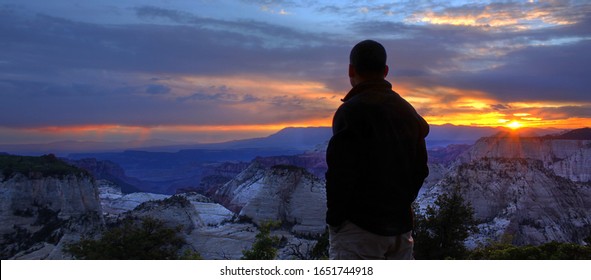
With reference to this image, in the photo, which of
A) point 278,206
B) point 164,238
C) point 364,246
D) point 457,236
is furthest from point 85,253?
point 278,206

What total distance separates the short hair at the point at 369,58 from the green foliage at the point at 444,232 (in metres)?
14.9

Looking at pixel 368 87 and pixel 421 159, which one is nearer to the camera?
pixel 368 87

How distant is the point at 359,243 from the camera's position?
13.6ft

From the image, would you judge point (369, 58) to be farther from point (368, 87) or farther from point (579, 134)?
point (579, 134)

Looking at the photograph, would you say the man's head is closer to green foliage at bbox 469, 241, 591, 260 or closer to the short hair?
the short hair

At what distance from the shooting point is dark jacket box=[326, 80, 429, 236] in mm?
3869

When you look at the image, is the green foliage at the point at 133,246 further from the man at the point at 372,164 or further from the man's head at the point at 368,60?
the man's head at the point at 368,60

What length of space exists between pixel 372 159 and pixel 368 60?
94 cm

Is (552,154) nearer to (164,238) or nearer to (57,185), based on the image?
(57,185)

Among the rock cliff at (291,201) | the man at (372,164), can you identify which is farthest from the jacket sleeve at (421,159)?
the rock cliff at (291,201)

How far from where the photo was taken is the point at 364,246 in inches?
164

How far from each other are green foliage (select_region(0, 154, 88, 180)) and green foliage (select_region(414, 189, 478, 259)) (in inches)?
1334

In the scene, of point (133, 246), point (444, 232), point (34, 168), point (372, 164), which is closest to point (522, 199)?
point (444, 232)

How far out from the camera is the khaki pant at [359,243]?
163 inches
